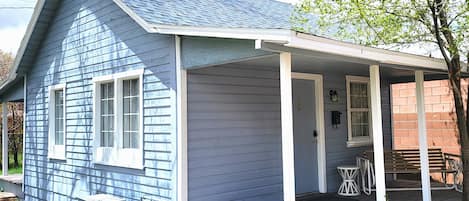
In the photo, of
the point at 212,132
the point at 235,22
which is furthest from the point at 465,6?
the point at 212,132

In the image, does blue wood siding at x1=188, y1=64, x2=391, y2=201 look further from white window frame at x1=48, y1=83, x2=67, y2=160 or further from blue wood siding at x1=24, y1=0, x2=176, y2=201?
white window frame at x1=48, y1=83, x2=67, y2=160

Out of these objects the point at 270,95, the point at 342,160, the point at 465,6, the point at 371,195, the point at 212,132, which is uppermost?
the point at 465,6

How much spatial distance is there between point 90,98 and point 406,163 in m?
5.78

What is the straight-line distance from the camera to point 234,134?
5789 millimetres

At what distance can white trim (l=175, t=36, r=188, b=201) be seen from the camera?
5.14m

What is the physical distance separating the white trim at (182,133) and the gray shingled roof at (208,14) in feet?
2.34

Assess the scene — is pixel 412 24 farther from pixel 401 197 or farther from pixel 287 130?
pixel 401 197

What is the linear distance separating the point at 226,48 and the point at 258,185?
2.41 metres

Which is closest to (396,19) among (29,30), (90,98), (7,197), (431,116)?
(431,116)

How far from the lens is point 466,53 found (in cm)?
578

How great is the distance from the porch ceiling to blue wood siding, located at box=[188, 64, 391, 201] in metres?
0.36

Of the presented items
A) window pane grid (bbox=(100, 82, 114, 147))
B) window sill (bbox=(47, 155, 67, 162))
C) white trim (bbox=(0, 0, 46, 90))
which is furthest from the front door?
white trim (bbox=(0, 0, 46, 90))

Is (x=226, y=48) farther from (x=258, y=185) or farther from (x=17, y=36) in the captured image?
(x=17, y=36)

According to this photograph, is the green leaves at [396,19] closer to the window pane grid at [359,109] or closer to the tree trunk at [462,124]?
the tree trunk at [462,124]
